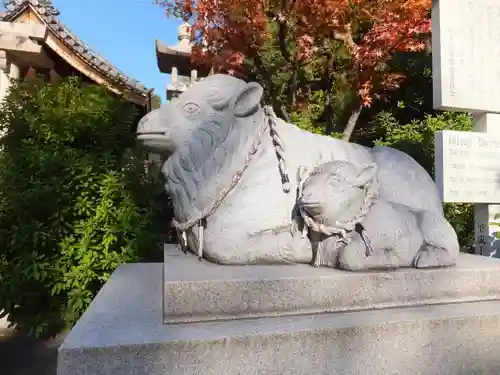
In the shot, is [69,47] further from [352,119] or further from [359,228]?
[359,228]

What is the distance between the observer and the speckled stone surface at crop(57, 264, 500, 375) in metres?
1.20

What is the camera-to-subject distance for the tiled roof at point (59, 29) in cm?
568

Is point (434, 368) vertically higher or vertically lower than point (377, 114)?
lower

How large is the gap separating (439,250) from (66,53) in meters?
6.17

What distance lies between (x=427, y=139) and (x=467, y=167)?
9.95 ft

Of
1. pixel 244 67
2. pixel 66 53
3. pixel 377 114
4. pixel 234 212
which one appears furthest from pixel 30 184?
pixel 377 114

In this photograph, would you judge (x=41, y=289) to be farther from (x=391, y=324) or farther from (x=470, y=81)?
(x=470, y=81)

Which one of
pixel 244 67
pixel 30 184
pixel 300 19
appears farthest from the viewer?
pixel 244 67

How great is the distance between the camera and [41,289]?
3.37 m

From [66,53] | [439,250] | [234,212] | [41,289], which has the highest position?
[66,53]

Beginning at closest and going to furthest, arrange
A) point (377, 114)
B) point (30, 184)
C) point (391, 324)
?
point (391, 324), point (30, 184), point (377, 114)

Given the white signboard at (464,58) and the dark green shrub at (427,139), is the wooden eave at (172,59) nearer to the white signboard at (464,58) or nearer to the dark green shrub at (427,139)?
the dark green shrub at (427,139)

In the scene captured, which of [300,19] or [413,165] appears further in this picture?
[300,19]

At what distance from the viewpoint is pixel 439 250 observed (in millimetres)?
1745
